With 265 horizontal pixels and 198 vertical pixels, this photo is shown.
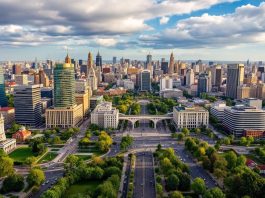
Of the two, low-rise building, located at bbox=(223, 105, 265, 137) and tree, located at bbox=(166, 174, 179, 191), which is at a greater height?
low-rise building, located at bbox=(223, 105, 265, 137)

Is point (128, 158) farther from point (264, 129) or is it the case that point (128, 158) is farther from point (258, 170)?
point (264, 129)

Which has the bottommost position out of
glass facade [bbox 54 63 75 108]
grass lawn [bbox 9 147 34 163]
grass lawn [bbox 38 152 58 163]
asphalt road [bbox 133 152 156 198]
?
grass lawn [bbox 9 147 34 163]

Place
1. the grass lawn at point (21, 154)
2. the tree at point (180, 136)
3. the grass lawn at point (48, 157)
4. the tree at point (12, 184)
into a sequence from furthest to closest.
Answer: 1. the tree at point (180, 136)
2. the grass lawn at point (21, 154)
3. the grass lawn at point (48, 157)
4. the tree at point (12, 184)

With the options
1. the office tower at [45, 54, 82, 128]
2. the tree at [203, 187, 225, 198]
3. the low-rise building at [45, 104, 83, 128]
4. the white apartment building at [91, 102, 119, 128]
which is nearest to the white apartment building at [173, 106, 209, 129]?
the white apartment building at [91, 102, 119, 128]

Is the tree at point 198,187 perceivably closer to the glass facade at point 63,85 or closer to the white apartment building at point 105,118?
the white apartment building at point 105,118

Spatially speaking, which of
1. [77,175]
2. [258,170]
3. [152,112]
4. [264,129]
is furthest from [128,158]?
[152,112]

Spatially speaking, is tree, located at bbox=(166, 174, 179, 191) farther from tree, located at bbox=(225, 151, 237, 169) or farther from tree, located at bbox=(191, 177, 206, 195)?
tree, located at bbox=(225, 151, 237, 169)

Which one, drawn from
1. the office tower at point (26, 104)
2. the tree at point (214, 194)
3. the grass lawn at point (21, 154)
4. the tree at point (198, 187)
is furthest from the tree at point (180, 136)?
the office tower at point (26, 104)
